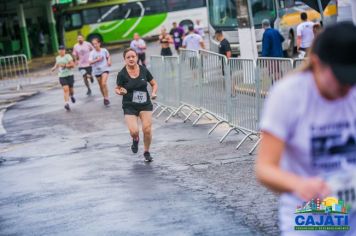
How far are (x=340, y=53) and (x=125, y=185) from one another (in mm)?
6595

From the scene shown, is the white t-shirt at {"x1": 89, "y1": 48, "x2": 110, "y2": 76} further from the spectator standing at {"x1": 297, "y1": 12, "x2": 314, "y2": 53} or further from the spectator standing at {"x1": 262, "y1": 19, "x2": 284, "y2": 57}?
the spectator standing at {"x1": 297, "y1": 12, "x2": 314, "y2": 53}

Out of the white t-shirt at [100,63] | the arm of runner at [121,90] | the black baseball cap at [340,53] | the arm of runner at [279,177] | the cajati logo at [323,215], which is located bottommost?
the white t-shirt at [100,63]

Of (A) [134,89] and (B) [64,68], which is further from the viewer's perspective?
(B) [64,68]

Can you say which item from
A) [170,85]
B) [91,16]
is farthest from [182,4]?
[170,85]

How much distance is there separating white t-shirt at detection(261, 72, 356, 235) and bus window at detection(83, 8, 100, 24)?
1798 inches

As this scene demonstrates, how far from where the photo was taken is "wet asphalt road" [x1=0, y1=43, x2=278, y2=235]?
746 cm

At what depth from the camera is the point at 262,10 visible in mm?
26188

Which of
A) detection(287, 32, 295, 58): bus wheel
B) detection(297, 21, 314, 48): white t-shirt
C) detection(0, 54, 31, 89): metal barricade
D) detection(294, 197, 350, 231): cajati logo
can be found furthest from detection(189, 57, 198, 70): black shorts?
detection(0, 54, 31, 89): metal barricade

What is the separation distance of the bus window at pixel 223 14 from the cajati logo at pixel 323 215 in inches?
928

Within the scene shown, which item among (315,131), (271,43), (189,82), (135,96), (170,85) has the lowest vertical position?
(170,85)

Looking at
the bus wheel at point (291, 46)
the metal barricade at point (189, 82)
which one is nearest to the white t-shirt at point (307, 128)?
the metal barricade at point (189, 82)

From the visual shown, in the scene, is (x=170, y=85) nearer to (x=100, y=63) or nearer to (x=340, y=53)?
(x=100, y=63)

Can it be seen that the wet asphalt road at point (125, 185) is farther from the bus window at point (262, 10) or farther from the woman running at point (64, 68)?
the bus window at point (262, 10)

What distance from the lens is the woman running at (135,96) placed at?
11352mm
